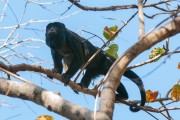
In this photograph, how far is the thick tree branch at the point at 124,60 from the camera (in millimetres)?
1526

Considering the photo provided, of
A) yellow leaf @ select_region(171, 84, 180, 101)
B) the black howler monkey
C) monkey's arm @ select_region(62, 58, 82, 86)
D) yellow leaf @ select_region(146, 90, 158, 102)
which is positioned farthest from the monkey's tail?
monkey's arm @ select_region(62, 58, 82, 86)

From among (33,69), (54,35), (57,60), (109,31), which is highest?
(54,35)

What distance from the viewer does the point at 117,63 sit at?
165 cm

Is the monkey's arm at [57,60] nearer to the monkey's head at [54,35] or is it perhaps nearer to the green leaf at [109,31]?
the monkey's head at [54,35]

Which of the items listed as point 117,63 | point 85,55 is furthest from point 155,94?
point 85,55

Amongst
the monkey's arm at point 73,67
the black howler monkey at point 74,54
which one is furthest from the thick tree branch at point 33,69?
the black howler monkey at point 74,54

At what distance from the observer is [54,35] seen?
4.30m

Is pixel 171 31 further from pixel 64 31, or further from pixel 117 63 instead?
pixel 64 31

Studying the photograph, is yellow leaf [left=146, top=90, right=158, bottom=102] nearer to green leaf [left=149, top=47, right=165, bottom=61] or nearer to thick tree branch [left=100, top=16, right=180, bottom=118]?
green leaf [left=149, top=47, right=165, bottom=61]

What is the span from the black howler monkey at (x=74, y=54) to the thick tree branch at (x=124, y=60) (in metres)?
2.30

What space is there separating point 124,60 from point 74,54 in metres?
2.76

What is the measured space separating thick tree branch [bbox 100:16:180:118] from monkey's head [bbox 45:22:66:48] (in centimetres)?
256

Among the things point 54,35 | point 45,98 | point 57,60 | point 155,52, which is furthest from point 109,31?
point 57,60

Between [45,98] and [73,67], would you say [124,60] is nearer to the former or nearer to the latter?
[45,98]
